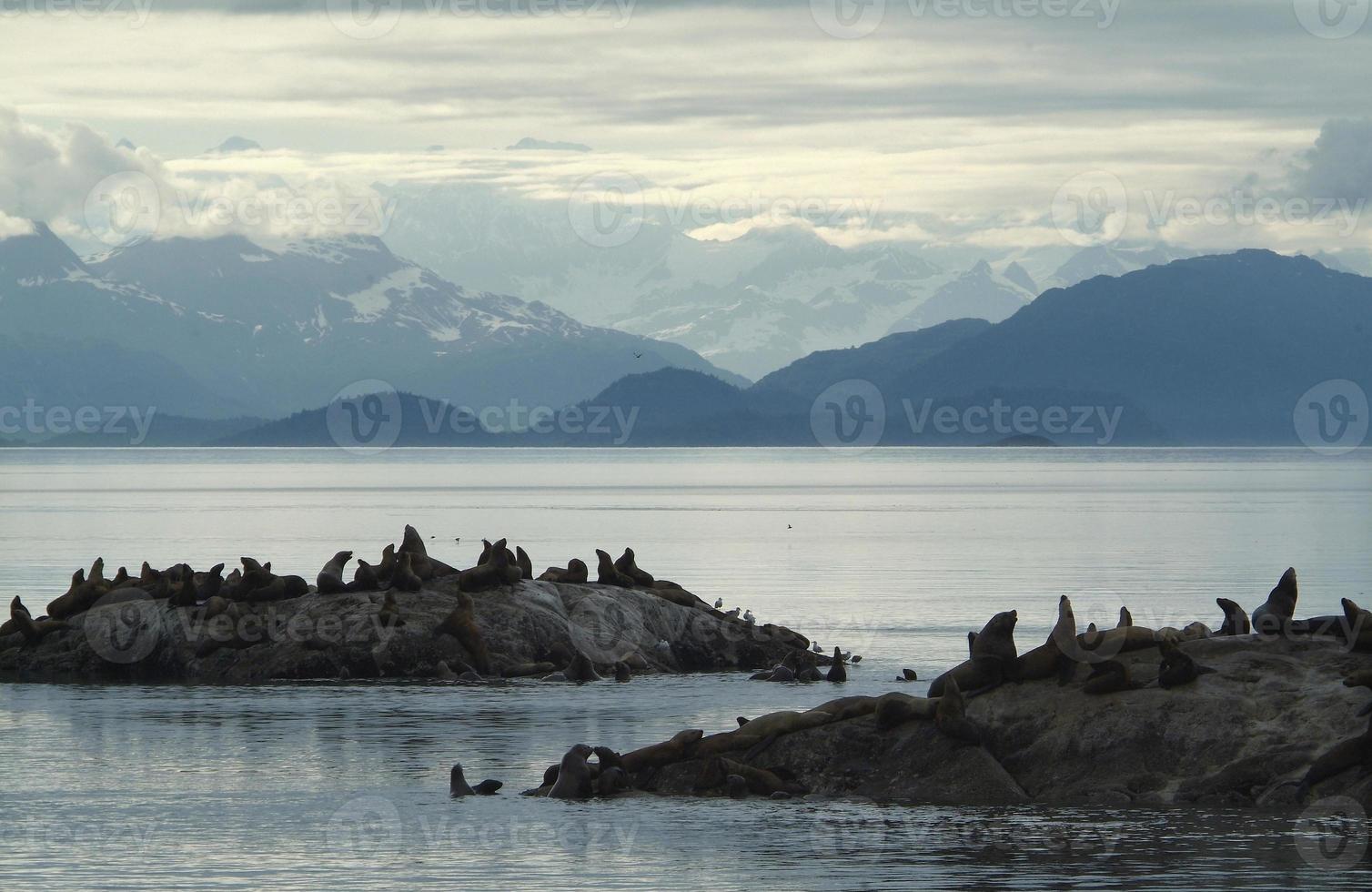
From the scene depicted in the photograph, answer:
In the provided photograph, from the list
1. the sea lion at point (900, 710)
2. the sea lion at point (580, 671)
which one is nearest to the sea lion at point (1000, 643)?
the sea lion at point (900, 710)

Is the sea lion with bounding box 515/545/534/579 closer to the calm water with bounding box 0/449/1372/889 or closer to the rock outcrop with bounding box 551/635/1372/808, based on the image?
Result: the calm water with bounding box 0/449/1372/889

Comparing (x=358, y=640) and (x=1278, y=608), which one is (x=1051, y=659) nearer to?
(x=1278, y=608)

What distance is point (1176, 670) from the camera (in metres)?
24.8

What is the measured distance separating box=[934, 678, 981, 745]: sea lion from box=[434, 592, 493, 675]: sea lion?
16.6 meters

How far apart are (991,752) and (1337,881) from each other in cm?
582

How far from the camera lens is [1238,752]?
2403cm

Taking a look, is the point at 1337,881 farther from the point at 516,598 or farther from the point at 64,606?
the point at 64,606

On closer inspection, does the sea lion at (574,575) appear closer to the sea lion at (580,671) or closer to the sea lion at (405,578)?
the sea lion at (405,578)

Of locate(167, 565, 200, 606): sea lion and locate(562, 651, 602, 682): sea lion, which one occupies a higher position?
locate(167, 565, 200, 606): sea lion

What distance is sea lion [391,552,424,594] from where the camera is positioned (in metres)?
41.4

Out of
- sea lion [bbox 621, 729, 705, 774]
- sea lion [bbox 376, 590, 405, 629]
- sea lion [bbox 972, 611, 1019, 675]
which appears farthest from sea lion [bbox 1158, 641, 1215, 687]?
sea lion [bbox 376, 590, 405, 629]

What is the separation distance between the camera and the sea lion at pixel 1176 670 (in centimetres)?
2481

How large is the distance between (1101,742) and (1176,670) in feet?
4.53

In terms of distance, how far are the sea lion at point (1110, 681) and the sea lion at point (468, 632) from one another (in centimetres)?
1741
